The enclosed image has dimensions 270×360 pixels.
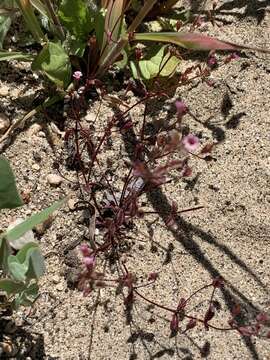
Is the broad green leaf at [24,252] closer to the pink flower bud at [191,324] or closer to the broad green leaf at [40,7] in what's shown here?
the pink flower bud at [191,324]

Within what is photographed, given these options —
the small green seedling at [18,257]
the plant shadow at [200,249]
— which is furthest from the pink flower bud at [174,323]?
the small green seedling at [18,257]

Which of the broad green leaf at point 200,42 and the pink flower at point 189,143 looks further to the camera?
the broad green leaf at point 200,42

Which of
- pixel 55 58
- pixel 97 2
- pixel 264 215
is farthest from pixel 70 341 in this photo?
pixel 97 2

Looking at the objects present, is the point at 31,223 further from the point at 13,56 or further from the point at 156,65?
the point at 156,65

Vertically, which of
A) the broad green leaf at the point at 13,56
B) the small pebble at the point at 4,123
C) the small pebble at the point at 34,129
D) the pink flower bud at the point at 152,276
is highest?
the broad green leaf at the point at 13,56

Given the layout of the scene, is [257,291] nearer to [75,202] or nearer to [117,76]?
[75,202]

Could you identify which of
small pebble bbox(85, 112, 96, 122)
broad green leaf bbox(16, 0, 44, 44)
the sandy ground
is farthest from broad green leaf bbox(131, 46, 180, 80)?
broad green leaf bbox(16, 0, 44, 44)
